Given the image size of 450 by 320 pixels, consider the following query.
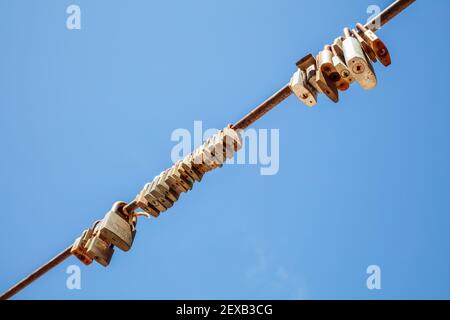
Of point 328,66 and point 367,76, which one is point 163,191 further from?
point 367,76

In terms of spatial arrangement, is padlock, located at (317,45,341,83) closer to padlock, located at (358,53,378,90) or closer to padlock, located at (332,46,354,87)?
padlock, located at (332,46,354,87)

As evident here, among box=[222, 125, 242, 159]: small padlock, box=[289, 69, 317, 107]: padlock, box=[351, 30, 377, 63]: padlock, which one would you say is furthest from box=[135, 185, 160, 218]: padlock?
box=[351, 30, 377, 63]: padlock

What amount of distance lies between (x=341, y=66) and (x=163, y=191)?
9.14ft

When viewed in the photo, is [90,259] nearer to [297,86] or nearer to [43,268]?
[43,268]

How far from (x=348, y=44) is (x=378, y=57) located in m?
0.36

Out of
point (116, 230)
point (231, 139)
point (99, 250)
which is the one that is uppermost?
point (231, 139)

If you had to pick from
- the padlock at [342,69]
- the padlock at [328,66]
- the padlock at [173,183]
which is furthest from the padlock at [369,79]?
the padlock at [173,183]

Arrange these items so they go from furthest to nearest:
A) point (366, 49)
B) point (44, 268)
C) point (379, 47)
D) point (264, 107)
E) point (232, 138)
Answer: point (44, 268) < point (232, 138) < point (264, 107) < point (366, 49) < point (379, 47)

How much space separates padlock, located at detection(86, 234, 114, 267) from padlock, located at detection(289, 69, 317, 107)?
3221 mm

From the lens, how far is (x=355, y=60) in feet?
15.3

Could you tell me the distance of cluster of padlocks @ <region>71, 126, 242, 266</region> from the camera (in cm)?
589

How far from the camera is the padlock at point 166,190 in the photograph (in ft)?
20.0

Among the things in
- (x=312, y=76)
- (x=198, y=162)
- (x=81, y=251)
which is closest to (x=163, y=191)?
(x=198, y=162)
